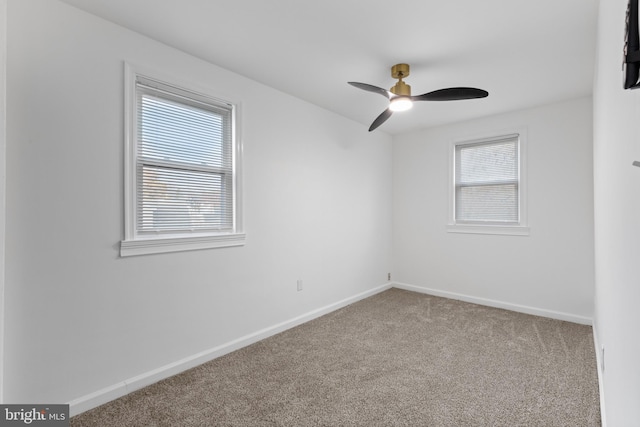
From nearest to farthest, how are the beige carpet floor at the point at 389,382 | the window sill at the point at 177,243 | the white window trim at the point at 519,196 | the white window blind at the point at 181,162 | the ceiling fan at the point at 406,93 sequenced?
the beige carpet floor at the point at 389,382 → the window sill at the point at 177,243 → the white window blind at the point at 181,162 → the ceiling fan at the point at 406,93 → the white window trim at the point at 519,196

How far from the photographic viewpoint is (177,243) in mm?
2469

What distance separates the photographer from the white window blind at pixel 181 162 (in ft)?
7.67

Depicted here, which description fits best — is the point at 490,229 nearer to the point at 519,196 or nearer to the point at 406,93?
the point at 519,196

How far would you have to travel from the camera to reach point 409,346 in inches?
115

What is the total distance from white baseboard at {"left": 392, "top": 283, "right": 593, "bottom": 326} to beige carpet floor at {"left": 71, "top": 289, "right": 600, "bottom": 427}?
0.13 meters

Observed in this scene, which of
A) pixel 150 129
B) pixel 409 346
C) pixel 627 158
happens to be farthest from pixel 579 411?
pixel 150 129

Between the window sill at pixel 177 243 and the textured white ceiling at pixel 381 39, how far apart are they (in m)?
1.48

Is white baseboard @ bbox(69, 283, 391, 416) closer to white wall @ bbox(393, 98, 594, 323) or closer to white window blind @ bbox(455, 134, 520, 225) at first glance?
white wall @ bbox(393, 98, 594, 323)

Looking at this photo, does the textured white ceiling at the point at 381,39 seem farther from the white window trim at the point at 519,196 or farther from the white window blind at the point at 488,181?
the white window blind at the point at 488,181

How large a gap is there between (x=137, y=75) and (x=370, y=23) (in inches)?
65.9

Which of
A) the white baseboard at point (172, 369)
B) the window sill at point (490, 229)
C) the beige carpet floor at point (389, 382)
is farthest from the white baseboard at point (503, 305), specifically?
the white baseboard at point (172, 369)

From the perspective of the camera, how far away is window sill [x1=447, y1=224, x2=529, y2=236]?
3.86 metres

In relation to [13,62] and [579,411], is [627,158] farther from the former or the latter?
[13,62]

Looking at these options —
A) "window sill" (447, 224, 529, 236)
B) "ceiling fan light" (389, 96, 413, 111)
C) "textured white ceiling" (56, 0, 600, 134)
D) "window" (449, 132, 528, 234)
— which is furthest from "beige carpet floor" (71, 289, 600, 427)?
"textured white ceiling" (56, 0, 600, 134)
